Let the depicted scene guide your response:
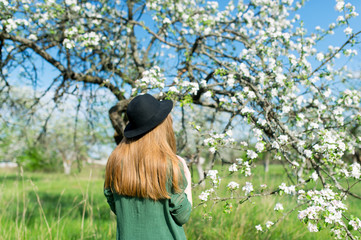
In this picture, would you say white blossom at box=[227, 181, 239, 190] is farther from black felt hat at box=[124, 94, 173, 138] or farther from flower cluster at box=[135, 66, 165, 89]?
flower cluster at box=[135, 66, 165, 89]

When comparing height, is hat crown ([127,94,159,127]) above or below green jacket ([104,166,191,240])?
above

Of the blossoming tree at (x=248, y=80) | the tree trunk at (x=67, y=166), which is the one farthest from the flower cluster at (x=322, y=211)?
the tree trunk at (x=67, y=166)

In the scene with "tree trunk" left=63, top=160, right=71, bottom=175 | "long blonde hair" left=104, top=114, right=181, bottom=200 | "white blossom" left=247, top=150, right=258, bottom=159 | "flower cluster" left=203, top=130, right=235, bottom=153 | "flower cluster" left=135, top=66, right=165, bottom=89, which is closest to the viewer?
"long blonde hair" left=104, top=114, right=181, bottom=200

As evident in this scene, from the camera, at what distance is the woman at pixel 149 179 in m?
1.52

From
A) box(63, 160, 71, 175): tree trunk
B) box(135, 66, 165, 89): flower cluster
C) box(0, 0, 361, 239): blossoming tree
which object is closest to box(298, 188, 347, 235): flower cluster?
box(0, 0, 361, 239): blossoming tree

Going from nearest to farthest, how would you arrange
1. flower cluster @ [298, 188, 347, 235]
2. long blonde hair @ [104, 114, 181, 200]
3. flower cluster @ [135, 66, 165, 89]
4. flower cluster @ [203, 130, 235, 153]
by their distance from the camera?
1. long blonde hair @ [104, 114, 181, 200]
2. flower cluster @ [298, 188, 347, 235]
3. flower cluster @ [203, 130, 235, 153]
4. flower cluster @ [135, 66, 165, 89]

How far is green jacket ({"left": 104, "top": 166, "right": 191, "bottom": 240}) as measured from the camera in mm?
1568

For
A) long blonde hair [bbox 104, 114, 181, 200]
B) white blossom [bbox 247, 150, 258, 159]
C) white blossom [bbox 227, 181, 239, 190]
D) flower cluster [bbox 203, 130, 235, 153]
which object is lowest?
white blossom [bbox 227, 181, 239, 190]

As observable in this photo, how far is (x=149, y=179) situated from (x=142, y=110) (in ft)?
1.22

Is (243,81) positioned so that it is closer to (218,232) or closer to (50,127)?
(218,232)

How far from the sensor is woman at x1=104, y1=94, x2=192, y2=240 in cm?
152

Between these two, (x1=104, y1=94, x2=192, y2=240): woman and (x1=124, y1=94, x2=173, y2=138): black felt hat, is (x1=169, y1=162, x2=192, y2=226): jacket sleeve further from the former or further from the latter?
(x1=124, y1=94, x2=173, y2=138): black felt hat

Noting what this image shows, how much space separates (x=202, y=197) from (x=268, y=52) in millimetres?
1636

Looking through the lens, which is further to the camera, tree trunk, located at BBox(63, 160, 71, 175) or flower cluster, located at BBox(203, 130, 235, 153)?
tree trunk, located at BBox(63, 160, 71, 175)
